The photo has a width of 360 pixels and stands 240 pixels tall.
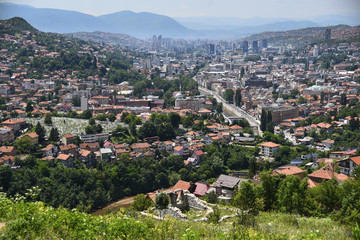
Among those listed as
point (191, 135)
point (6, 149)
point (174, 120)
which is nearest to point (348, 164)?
point (191, 135)

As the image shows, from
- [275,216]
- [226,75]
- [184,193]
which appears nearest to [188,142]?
[184,193]

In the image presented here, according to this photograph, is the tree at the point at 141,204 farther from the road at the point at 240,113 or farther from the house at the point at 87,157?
the road at the point at 240,113

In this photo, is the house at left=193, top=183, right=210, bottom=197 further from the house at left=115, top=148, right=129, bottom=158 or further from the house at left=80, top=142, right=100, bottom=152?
the house at left=80, top=142, right=100, bottom=152

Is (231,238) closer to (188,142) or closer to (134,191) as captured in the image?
(134,191)

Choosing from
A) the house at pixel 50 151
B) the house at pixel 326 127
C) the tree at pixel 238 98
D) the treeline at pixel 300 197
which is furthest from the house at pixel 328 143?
the house at pixel 50 151

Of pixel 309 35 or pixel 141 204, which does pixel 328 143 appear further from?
pixel 309 35

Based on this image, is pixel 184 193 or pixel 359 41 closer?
pixel 184 193
